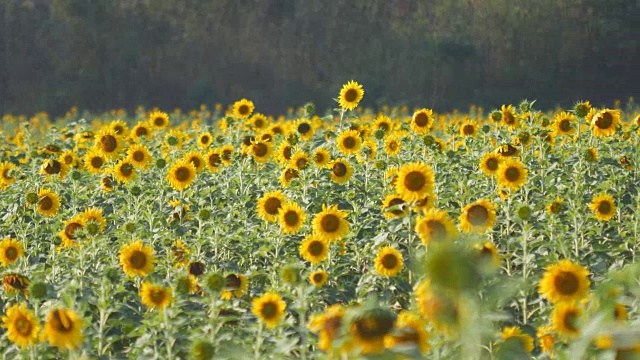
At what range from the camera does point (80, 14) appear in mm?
19328

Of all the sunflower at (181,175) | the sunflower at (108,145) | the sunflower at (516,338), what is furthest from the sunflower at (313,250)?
the sunflower at (108,145)

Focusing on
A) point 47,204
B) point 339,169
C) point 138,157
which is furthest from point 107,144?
point 339,169

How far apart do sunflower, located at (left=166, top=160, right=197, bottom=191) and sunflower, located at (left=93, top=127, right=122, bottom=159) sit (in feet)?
2.64

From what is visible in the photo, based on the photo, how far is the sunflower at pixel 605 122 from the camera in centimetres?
547

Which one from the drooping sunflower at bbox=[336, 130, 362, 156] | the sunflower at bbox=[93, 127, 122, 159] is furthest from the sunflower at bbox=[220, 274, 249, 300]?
the sunflower at bbox=[93, 127, 122, 159]

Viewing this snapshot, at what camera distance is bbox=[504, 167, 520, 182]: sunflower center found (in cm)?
445

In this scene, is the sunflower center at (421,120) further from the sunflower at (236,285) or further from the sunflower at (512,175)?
the sunflower at (236,285)

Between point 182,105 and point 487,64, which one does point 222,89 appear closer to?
point 182,105

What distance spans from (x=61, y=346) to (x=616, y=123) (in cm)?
369

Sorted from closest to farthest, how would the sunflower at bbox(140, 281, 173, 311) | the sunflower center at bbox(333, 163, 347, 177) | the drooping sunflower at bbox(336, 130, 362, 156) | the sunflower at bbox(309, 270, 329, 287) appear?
the sunflower at bbox(140, 281, 173, 311)
the sunflower at bbox(309, 270, 329, 287)
the sunflower center at bbox(333, 163, 347, 177)
the drooping sunflower at bbox(336, 130, 362, 156)

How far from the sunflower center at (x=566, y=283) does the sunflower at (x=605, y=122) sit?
9.04 ft

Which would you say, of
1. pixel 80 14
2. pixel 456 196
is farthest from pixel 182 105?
pixel 456 196

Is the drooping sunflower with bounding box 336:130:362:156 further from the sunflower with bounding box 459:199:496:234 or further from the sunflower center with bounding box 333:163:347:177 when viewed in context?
the sunflower with bounding box 459:199:496:234

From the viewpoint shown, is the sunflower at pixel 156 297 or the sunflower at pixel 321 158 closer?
the sunflower at pixel 156 297
